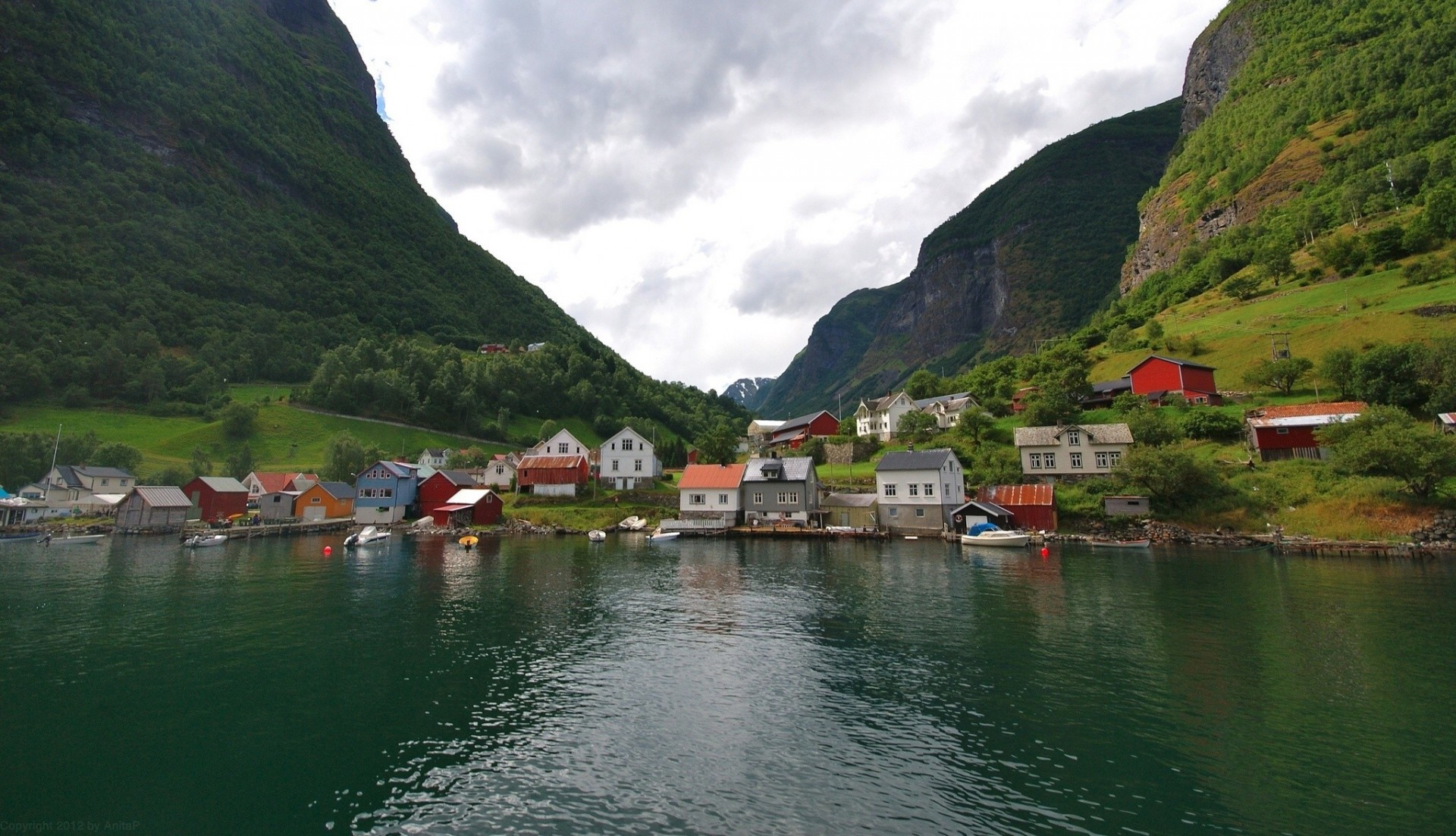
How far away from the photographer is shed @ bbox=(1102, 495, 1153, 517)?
56.9 m

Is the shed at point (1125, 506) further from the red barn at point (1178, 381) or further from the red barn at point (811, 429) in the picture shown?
the red barn at point (811, 429)

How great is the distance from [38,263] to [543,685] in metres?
179

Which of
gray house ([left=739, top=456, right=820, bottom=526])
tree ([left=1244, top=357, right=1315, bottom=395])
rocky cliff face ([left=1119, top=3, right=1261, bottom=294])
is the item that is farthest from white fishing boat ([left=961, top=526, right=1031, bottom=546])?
rocky cliff face ([left=1119, top=3, right=1261, bottom=294])

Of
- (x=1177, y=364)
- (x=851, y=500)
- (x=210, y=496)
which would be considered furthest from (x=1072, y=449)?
(x=210, y=496)

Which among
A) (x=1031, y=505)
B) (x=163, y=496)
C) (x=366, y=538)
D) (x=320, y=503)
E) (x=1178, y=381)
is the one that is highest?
Answer: (x=1178, y=381)

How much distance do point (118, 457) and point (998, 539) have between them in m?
117

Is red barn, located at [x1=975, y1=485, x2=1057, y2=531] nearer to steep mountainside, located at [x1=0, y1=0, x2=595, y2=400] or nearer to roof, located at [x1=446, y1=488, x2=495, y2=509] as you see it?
roof, located at [x1=446, y1=488, x2=495, y2=509]

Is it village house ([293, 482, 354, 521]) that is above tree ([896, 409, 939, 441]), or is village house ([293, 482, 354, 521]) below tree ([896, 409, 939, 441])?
below

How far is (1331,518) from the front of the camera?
1876 inches

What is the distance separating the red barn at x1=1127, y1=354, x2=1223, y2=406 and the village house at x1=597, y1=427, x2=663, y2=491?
65.7 metres

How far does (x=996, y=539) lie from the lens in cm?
5384

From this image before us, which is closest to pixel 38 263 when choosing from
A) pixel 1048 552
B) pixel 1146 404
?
pixel 1048 552

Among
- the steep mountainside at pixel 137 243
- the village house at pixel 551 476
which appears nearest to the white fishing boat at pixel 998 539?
the village house at pixel 551 476

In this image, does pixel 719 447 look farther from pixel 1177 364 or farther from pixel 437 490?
pixel 1177 364
